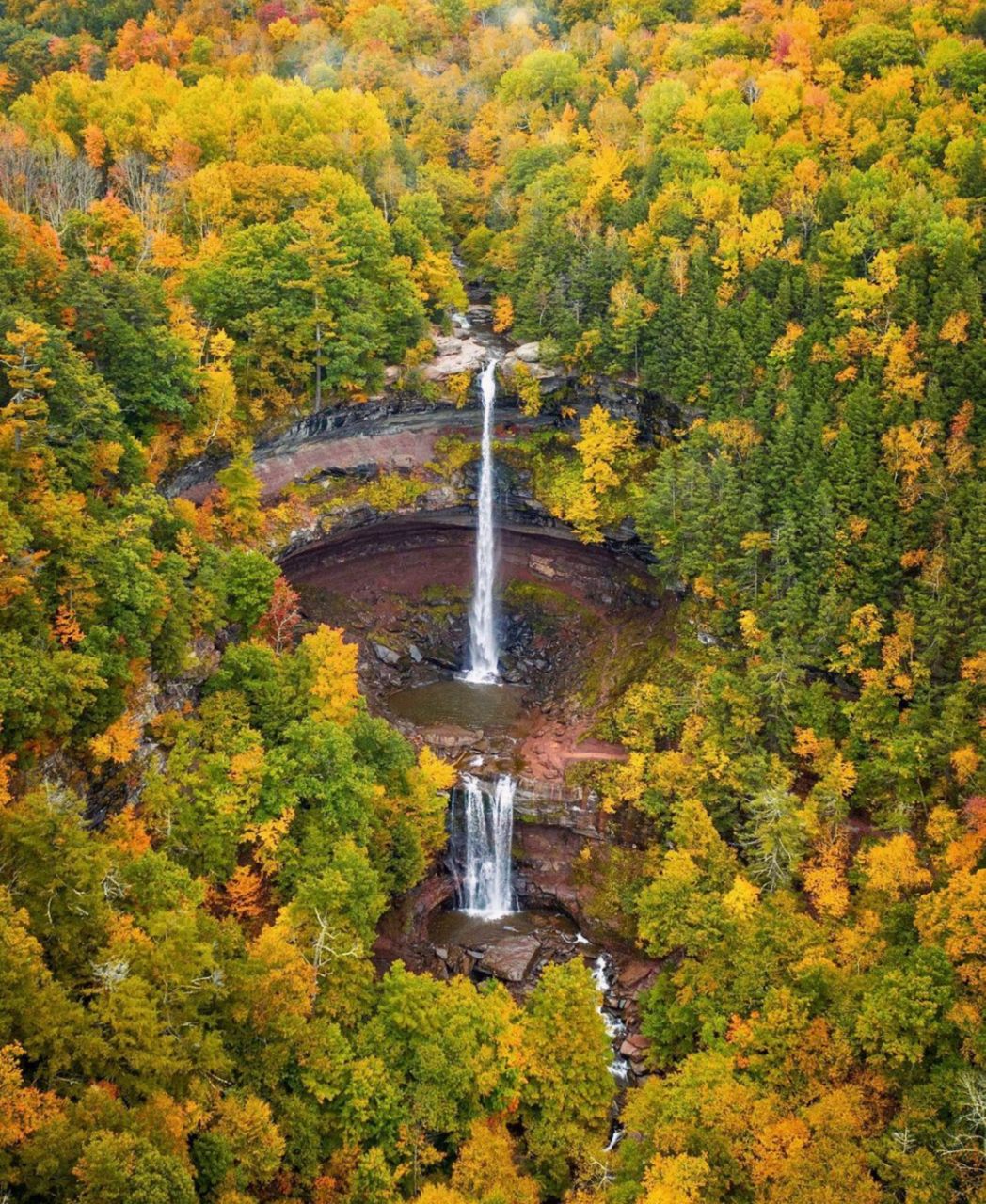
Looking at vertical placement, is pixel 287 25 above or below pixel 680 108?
above

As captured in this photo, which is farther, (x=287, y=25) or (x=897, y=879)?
(x=287, y=25)

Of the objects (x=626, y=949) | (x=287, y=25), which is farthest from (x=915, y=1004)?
(x=287, y=25)

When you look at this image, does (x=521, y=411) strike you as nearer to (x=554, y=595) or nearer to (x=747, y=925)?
(x=554, y=595)

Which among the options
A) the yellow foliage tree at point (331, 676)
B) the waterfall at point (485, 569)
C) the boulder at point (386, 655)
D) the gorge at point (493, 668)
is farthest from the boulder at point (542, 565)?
the yellow foliage tree at point (331, 676)

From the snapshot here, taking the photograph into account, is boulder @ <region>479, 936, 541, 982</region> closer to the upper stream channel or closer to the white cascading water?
the upper stream channel

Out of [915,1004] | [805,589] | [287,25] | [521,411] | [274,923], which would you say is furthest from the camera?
[287,25]

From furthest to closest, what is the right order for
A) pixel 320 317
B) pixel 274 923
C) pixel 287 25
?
pixel 287 25 → pixel 320 317 → pixel 274 923

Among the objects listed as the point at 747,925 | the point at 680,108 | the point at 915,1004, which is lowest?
the point at 747,925
